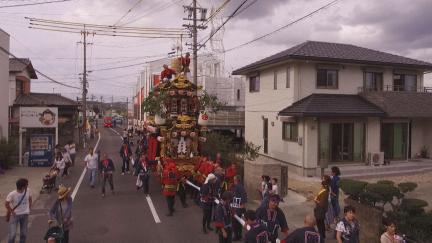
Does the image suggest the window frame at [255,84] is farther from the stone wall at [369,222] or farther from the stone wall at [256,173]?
the stone wall at [369,222]

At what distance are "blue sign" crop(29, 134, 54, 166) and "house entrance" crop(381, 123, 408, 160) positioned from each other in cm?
1965

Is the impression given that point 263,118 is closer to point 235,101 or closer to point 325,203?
point 325,203

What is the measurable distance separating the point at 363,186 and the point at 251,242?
16.9 feet

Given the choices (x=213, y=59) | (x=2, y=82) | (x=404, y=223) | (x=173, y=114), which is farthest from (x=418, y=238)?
(x=213, y=59)

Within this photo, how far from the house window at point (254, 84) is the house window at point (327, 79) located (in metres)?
5.60

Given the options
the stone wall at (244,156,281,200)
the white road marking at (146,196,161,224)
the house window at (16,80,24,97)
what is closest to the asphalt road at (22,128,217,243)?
the white road marking at (146,196,161,224)

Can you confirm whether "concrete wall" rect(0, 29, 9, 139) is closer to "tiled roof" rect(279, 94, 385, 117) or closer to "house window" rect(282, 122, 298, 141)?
"tiled roof" rect(279, 94, 385, 117)

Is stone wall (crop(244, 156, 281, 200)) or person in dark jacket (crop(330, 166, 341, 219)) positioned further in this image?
stone wall (crop(244, 156, 281, 200))

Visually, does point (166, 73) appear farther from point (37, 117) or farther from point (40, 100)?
point (40, 100)

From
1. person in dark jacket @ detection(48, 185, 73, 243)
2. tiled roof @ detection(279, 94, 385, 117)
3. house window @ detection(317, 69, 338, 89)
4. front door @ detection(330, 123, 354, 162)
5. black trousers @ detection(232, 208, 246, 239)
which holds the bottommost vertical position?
black trousers @ detection(232, 208, 246, 239)

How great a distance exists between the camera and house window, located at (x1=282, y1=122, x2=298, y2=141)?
68.0 feet

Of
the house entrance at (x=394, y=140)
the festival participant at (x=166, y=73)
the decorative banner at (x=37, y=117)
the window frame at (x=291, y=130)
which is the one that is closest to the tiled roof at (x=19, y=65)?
the decorative banner at (x=37, y=117)

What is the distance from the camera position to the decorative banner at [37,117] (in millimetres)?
22719

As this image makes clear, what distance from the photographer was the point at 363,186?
33.7 feet
